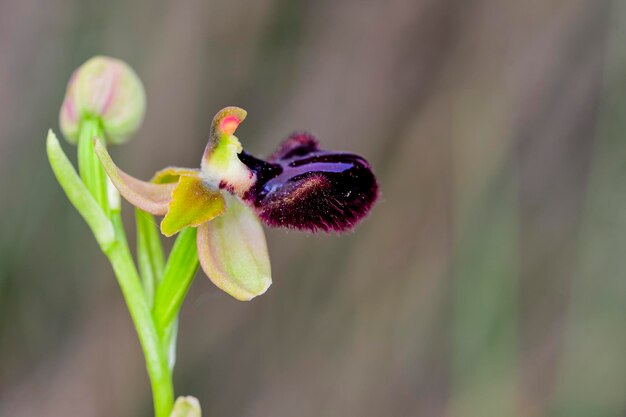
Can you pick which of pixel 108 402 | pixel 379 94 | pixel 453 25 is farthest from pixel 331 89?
pixel 108 402

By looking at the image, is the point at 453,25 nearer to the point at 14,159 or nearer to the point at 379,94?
the point at 379,94

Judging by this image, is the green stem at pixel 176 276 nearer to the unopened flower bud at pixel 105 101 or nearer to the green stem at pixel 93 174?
the green stem at pixel 93 174

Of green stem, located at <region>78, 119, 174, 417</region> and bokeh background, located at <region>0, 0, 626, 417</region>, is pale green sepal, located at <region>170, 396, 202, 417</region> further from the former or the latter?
bokeh background, located at <region>0, 0, 626, 417</region>

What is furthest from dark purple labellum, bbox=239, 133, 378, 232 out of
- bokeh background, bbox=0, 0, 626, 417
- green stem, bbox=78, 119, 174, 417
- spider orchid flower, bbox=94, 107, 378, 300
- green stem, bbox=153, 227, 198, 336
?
bokeh background, bbox=0, 0, 626, 417

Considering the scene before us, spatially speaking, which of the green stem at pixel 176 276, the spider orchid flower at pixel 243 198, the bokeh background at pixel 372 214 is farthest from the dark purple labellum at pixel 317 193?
the bokeh background at pixel 372 214

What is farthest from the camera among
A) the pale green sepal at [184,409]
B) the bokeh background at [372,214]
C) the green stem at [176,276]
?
the bokeh background at [372,214]
